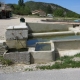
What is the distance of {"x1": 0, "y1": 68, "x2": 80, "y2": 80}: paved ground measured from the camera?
675 cm

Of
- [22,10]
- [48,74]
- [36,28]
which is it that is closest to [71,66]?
[48,74]

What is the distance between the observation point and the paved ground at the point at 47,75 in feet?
22.1

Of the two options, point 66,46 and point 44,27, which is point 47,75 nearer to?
point 66,46

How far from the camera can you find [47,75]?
7.03 meters

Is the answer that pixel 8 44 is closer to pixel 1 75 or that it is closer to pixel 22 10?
pixel 1 75

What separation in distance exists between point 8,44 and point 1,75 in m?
4.49

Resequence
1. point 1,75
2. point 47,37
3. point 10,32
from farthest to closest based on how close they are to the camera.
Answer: point 47,37 → point 10,32 → point 1,75

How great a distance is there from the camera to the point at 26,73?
7.36 meters

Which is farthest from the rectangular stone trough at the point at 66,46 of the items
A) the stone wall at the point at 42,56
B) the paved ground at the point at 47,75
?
the paved ground at the point at 47,75

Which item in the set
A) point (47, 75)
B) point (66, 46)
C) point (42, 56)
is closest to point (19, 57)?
point (42, 56)

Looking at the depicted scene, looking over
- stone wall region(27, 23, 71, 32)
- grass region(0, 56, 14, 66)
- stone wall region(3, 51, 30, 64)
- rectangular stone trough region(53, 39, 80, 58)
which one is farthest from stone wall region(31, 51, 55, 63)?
stone wall region(27, 23, 71, 32)

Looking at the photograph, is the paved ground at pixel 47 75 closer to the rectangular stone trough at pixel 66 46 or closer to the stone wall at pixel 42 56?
the stone wall at pixel 42 56

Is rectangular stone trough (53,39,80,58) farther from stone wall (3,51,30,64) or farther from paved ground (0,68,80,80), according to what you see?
paved ground (0,68,80,80)

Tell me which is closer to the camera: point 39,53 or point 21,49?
point 39,53
